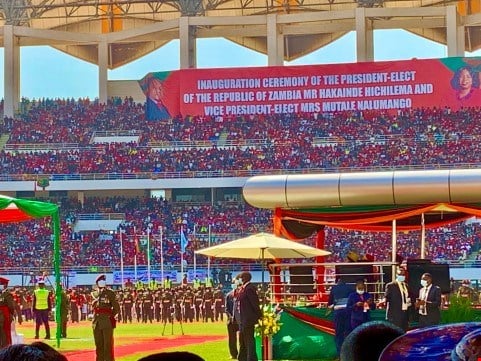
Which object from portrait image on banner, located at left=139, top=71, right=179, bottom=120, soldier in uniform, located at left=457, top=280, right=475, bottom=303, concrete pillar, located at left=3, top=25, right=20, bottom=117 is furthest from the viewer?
portrait image on banner, located at left=139, top=71, right=179, bottom=120

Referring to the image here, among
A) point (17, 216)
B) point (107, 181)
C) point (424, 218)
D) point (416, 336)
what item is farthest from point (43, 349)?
point (107, 181)

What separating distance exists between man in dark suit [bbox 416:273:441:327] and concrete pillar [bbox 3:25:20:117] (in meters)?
39.8

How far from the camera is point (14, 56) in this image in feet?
181

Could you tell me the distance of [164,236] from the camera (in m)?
50.8

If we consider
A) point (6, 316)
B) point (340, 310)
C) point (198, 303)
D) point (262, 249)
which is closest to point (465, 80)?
point (198, 303)

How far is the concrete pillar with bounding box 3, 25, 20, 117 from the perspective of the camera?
54406 mm

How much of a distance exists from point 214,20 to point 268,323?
35770 mm

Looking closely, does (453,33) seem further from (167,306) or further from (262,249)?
(262,249)

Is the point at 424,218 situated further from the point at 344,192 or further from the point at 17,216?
the point at 17,216

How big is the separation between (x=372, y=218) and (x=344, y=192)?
A: 77 centimetres

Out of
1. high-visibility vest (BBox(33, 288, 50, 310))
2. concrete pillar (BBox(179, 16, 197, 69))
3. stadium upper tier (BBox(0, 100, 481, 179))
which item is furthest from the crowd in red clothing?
high-visibility vest (BBox(33, 288, 50, 310))

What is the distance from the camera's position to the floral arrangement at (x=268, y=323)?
60.3 feet

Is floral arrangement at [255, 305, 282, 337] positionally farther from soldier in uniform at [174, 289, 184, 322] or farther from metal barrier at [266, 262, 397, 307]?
soldier in uniform at [174, 289, 184, 322]

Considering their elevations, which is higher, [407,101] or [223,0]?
[223,0]
